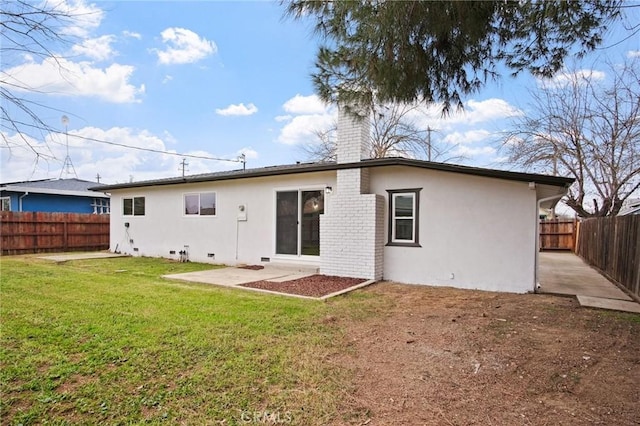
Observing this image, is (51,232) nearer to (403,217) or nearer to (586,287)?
(403,217)

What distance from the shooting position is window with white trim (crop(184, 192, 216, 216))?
11211 millimetres

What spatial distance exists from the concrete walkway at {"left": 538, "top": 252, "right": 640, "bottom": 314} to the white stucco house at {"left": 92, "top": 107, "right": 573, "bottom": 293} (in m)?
0.93

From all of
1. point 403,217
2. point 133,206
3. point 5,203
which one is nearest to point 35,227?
point 133,206

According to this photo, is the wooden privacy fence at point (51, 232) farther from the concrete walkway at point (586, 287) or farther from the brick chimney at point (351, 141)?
the concrete walkway at point (586, 287)

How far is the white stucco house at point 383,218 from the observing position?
6980mm

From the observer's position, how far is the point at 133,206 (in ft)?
44.0

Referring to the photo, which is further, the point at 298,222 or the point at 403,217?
the point at 298,222

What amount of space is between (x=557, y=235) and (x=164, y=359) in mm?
19378

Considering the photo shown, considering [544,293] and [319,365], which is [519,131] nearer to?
[544,293]

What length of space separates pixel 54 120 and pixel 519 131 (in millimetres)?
15788

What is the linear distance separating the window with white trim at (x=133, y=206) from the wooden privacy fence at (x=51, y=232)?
2827 millimetres

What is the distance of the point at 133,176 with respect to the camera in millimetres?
34469

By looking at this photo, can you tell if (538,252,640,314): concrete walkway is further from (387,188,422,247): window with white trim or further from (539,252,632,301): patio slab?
(387,188,422,247): window with white trim

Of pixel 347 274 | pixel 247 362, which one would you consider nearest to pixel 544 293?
pixel 347 274
